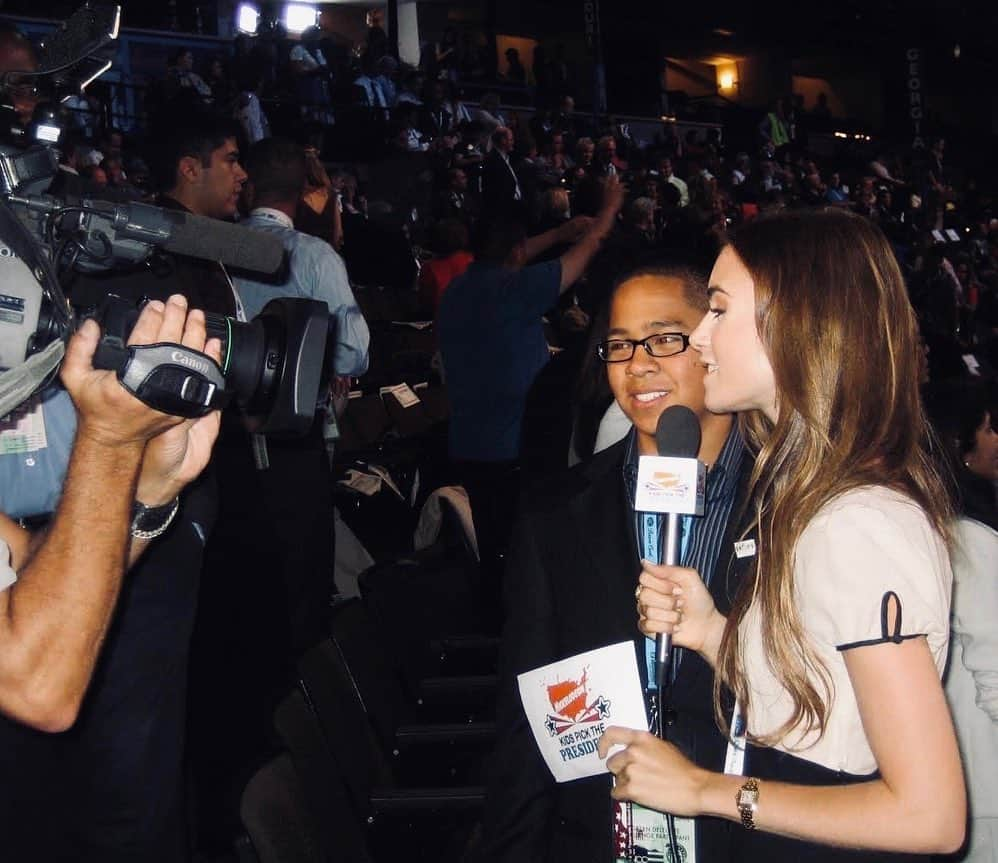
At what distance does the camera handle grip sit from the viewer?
124 centimetres

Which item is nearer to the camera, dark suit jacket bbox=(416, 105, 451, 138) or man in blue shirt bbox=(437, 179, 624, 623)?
man in blue shirt bbox=(437, 179, 624, 623)

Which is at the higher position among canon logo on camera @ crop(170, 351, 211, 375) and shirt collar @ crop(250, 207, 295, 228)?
shirt collar @ crop(250, 207, 295, 228)

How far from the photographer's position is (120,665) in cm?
201

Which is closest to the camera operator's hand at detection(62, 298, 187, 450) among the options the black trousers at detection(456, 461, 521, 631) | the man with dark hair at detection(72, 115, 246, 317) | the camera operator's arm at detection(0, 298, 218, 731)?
the camera operator's arm at detection(0, 298, 218, 731)

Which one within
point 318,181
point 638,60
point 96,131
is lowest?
point 318,181

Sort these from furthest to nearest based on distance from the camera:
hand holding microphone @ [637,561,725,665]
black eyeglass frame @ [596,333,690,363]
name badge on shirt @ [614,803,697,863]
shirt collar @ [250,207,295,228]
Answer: shirt collar @ [250,207,295,228] → black eyeglass frame @ [596,333,690,363] → name badge on shirt @ [614,803,697,863] → hand holding microphone @ [637,561,725,665]

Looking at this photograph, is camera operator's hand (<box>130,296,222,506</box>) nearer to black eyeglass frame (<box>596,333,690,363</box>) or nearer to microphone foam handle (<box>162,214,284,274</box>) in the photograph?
microphone foam handle (<box>162,214,284,274</box>)

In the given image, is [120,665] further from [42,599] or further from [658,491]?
[658,491]

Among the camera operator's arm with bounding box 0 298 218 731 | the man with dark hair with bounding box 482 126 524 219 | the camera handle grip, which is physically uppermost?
the man with dark hair with bounding box 482 126 524 219

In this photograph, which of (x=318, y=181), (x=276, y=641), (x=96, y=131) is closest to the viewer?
(x=276, y=641)

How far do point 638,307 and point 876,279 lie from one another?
2.79 ft

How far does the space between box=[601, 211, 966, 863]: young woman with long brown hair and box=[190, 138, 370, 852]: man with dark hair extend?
6.28 feet

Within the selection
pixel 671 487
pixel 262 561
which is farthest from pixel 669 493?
pixel 262 561

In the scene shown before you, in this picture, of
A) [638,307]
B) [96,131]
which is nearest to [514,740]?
[638,307]
